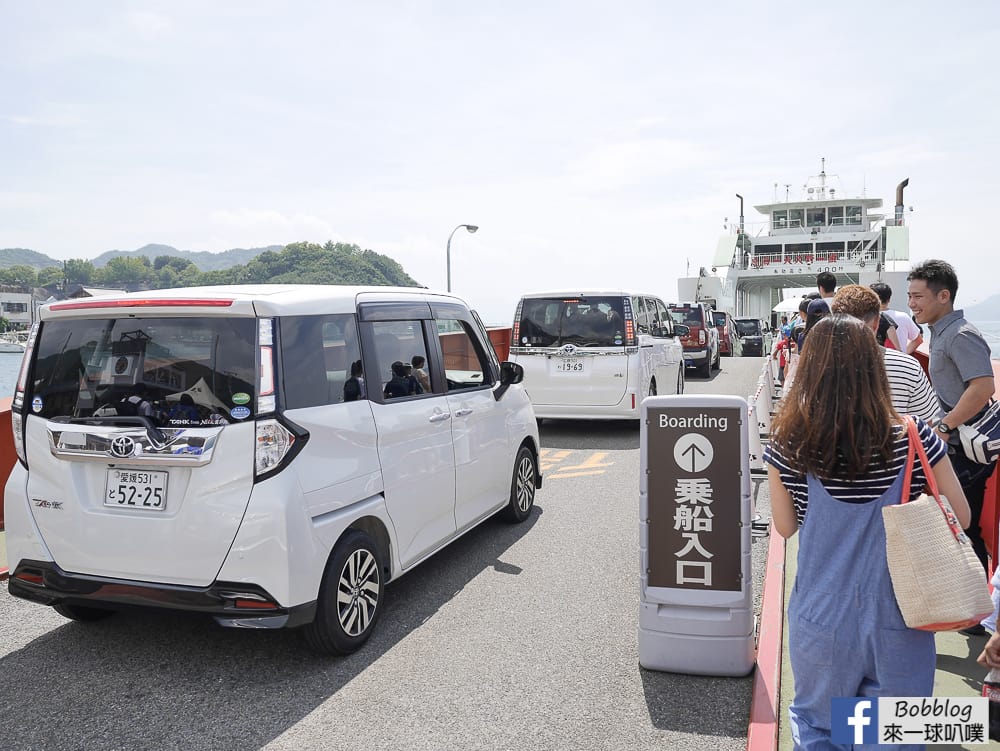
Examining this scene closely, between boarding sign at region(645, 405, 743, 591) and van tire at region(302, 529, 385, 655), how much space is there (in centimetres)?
155

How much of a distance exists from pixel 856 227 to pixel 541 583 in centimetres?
4297

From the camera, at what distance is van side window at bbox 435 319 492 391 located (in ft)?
18.1

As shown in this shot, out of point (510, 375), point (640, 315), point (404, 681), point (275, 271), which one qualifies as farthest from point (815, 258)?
point (275, 271)

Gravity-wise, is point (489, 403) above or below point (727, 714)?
above

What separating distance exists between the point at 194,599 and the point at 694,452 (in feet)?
8.17

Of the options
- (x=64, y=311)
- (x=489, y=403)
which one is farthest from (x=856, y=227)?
(x=64, y=311)

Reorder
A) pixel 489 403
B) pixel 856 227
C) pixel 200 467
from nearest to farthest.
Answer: pixel 200 467 → pixel 489 403 → pixel 856 227

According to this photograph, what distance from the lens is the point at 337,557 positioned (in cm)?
405

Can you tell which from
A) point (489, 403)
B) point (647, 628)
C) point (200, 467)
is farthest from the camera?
point (489, 403)

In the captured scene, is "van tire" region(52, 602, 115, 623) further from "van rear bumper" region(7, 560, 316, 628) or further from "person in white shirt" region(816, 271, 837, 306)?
"person in white shirt" region(816, 271, 837, 306)

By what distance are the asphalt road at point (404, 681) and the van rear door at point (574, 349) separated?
5.22m

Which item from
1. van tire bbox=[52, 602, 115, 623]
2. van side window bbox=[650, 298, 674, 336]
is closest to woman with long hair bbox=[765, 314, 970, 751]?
van tire bbox=[52, 602, 115, 623]

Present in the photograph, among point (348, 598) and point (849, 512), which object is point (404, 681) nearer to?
point (348, 598)

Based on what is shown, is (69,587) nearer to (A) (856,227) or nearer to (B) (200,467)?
(B) (200,467)
